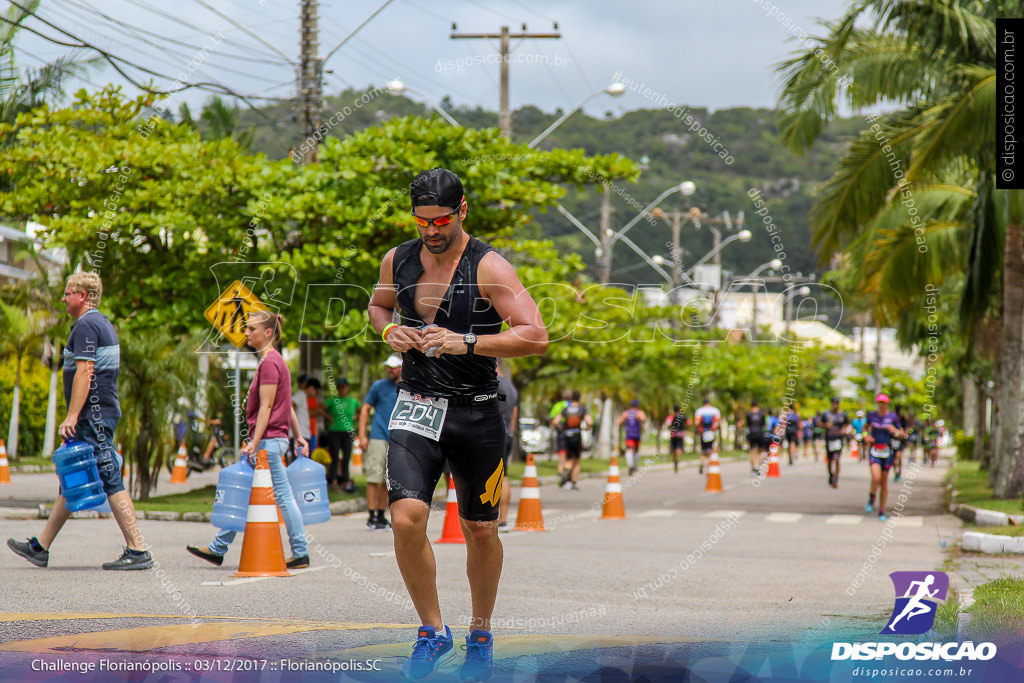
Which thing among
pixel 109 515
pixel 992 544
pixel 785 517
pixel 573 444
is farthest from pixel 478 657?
pixel 573 444

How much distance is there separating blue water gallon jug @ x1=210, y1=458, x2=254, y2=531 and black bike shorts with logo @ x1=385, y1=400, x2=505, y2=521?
4.32m

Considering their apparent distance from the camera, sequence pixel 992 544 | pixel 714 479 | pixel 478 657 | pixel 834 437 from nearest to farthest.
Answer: pixel 478 657 < pixel 992 544 < pixel 714 479 < pixel 834 437

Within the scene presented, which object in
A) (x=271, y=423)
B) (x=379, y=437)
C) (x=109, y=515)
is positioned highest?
(x=271, y=423)

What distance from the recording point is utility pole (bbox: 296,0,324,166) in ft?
57.6

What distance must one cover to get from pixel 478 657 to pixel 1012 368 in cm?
1417

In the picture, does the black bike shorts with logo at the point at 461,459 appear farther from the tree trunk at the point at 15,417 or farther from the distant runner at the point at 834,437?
the tree trunk at the point at 15,417

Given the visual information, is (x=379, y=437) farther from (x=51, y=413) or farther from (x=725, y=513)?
(x=51, y=413)

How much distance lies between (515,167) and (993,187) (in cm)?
690

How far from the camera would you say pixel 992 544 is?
1104 centimetres

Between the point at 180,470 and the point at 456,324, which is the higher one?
the point at 456,324

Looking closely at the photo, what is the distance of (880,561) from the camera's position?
10.8 metres

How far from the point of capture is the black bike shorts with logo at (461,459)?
467 centimetres

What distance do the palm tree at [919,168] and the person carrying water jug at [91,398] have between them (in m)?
10.7

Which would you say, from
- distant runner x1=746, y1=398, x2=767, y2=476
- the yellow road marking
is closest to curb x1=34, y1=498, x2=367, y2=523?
the yellow road marking
